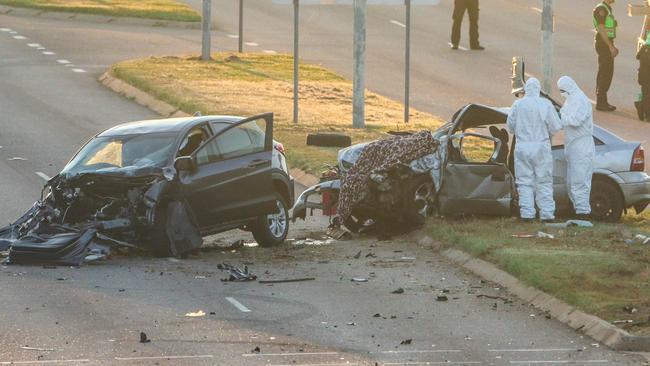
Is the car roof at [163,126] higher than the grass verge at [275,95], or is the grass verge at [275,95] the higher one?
the car roof at [163,126]

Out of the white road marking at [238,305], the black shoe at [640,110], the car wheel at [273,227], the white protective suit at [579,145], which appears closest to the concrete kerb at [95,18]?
the black shoe at [640,110]

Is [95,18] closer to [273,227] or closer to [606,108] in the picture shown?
[606,108]

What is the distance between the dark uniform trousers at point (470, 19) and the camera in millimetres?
41312

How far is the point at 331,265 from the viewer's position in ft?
65.4

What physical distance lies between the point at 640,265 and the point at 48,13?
34.6m

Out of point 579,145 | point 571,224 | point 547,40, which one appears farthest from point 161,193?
point 547,40

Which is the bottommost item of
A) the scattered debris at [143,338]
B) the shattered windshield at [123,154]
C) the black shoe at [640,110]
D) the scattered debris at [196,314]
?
the black shoe at [640,110]

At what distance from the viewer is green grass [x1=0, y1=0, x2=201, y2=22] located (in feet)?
162

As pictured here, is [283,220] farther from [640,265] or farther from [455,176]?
[640,265]

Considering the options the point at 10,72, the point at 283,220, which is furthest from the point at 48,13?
the point at 283,220

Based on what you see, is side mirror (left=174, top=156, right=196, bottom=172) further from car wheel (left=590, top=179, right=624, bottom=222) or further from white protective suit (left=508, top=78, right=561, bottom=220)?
car wheel (left=590, top=179, right=624, bottom=222)

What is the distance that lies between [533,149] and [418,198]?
1501mm

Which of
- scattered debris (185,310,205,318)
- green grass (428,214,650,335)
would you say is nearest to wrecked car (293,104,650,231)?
green grass (428,214,650,335)

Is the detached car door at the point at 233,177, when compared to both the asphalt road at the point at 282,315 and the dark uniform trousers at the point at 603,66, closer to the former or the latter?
the asphalt road at the point at 282,315
